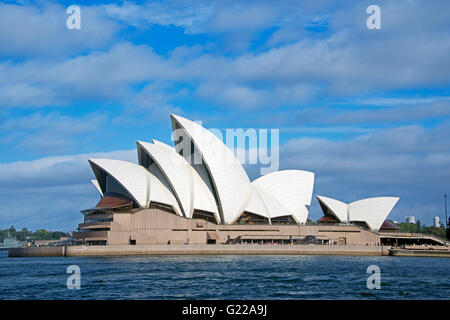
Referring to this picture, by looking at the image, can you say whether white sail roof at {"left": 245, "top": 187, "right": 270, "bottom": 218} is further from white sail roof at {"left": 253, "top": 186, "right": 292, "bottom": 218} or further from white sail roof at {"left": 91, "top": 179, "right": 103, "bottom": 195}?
white sail roof at {"left": 91, "top": 179, "right": 103, "bottom": 195}

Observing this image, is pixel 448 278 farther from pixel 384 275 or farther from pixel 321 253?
pixel 321 253

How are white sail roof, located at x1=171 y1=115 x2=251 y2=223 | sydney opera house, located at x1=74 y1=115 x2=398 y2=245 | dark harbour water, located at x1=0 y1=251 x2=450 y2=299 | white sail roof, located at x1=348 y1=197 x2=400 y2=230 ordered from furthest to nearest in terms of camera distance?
white sail roof, located at x1=348 y1=197 x2=400 y2=230, white sail roof, located at x1=171 y1=115 x2=251 y2=223, sydney opera house, located at x1=74 y1=115 x2=398 y2=245, dark harbour water, located at x1=0 y1=251 x2=450 y2=299

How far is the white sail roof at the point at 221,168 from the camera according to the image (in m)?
66.9

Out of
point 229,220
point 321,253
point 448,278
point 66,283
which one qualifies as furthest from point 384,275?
point 229,220

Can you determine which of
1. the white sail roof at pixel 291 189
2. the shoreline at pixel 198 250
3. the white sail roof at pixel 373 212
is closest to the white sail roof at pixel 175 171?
the shoreline at pixel 198 250

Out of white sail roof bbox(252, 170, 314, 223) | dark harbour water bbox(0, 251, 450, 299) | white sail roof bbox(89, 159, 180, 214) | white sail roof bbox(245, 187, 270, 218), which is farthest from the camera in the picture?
white sail roof bbox(252, 170, 314, 223)

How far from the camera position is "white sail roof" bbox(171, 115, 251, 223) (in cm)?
6688

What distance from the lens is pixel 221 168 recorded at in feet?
224

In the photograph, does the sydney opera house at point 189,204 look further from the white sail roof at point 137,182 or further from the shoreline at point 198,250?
the shoreline at point 198,250

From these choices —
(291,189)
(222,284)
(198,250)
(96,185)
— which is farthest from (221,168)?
(222,284)

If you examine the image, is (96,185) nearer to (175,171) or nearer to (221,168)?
(175,171)

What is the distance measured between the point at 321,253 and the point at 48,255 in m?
35.9

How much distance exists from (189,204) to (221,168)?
6535mm

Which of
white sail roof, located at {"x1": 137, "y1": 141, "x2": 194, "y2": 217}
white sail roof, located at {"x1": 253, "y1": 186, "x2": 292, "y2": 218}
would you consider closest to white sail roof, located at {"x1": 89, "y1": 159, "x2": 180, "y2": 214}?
white sail roof, located at {"x1": 137, "y1": 141, "x2": 194, "y2": 217}
